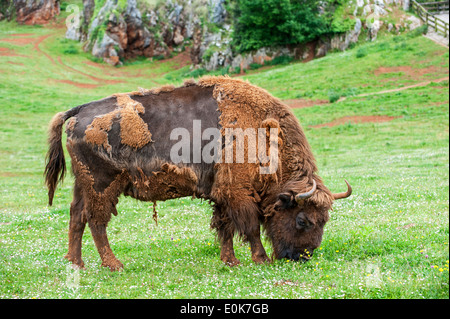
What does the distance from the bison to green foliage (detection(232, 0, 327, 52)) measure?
34.7m

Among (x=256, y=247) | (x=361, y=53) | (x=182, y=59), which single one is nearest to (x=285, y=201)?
(x=256, y=247)

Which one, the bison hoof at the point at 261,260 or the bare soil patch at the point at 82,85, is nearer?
the bison hoof at the point at 261,260

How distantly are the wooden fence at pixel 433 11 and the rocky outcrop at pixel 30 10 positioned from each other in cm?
3058

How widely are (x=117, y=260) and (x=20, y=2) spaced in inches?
1443

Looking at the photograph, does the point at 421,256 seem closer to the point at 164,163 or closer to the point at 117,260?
the point at 164,163

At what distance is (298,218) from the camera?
283 inches

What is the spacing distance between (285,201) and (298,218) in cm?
33

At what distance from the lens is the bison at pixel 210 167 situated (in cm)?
716

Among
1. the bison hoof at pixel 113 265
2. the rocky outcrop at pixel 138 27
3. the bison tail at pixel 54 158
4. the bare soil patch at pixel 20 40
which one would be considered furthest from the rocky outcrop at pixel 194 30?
the bison hoof at pixel 113 265

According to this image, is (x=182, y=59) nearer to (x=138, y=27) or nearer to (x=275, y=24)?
(x=138, y=27)

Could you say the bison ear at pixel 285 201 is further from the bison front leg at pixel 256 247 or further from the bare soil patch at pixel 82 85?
the bare soil patch at pixel 82 85

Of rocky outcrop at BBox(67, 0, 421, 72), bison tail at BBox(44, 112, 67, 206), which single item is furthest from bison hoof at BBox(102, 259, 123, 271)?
rocky outcrop at BBox(67, 0, 421, 72)

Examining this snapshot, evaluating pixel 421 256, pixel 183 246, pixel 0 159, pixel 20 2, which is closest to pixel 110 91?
pixel 20 2

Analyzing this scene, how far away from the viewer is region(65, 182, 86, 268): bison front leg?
752 cm
